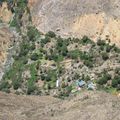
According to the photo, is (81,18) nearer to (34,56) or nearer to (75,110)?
(34,56)

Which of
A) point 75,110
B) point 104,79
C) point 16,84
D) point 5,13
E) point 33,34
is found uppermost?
point 5,13

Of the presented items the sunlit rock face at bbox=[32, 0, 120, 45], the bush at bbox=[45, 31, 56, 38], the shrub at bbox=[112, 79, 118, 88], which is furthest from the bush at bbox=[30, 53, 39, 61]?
the shrub at bbox=[112, 79, 118, 88]

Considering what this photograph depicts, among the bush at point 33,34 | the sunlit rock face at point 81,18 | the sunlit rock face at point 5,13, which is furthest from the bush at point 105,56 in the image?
the sunlit rock face at point 5,13

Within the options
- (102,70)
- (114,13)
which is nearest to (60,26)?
(114,13)

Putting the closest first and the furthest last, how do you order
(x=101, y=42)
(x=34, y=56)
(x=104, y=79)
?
1. (x=104, y=79)
2. (x=101, y=42)
3. (x=34, y=56)

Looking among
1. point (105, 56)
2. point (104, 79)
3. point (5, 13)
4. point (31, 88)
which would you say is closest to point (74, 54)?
point (105, 56)

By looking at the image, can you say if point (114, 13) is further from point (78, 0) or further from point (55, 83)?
point (55, 83)

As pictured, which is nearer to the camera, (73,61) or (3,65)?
(73,61)

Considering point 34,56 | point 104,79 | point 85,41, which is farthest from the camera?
point 85,41
